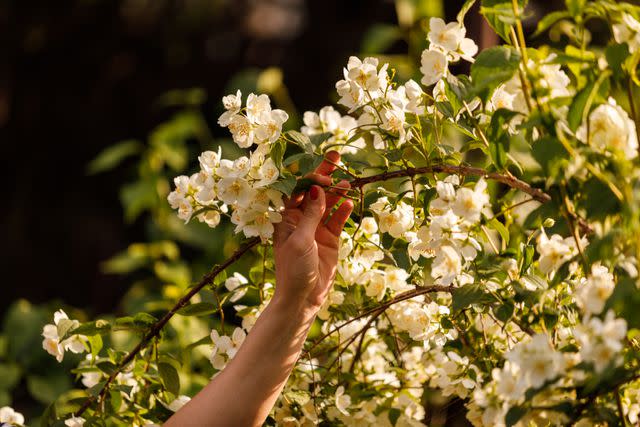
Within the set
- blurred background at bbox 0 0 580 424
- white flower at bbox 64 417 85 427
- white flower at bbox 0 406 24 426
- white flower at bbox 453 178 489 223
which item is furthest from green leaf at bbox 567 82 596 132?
blurred background at bbox 0 0 580 424

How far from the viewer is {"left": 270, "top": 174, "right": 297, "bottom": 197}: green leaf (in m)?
0.93

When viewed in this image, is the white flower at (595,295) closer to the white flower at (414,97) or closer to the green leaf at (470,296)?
the green leaf at (470,296)

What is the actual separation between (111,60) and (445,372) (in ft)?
12.1

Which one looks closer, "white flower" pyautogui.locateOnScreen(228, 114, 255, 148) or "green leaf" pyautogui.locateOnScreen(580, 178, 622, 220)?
"green leaf" pyautogui.locateOnScreen(580, 178, 622, 220)

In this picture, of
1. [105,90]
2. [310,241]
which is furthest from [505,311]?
[105,90]

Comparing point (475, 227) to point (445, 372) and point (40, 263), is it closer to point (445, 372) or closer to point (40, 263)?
point (445, 372)

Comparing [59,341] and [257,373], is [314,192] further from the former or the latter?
[59,341]

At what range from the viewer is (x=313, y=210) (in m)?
1.00

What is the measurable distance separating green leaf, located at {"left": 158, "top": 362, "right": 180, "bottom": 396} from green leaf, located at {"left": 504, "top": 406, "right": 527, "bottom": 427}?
53cm

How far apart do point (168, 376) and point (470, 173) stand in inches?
20.0

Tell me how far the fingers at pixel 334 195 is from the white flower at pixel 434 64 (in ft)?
0.56

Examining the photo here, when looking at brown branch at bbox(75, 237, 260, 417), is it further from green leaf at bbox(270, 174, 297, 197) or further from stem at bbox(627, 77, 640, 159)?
stem at bbox(627, 77, 640, 159)

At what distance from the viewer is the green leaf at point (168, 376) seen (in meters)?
1.14

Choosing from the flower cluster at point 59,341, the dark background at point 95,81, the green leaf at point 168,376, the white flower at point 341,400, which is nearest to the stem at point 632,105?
the white flower at point 341,400
